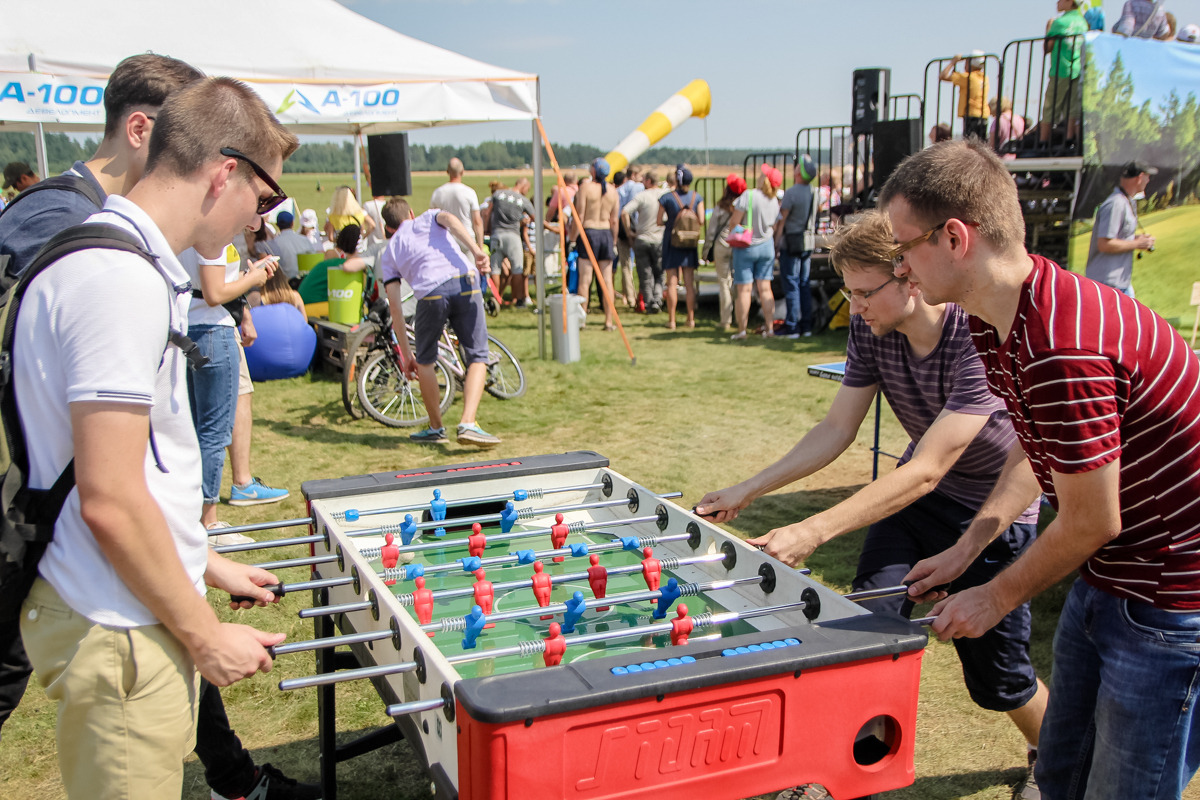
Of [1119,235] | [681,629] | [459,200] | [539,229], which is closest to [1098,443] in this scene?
[681,629]

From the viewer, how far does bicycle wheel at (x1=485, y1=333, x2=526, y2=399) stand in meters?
7.93

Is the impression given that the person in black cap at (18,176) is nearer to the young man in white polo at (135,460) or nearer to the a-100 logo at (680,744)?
the young man in white polo at (135,460)

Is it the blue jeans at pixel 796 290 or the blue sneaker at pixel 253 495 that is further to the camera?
the blue jeans at pixel 796 290

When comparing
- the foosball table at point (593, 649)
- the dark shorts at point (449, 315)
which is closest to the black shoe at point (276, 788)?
the foosball table at point (593, 649)

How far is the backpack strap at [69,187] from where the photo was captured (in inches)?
91.4

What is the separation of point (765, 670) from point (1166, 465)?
86 cm

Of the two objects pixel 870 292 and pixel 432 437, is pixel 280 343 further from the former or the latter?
pixel 870 292

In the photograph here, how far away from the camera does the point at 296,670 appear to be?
143 inches

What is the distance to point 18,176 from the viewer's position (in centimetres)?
802

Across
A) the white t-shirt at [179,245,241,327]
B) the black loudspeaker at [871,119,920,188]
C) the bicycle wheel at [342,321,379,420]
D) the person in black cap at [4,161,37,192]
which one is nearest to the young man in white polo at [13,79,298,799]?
the white t-shirt at [179,245,241,327]

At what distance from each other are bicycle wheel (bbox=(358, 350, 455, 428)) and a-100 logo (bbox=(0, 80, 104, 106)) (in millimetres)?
2731

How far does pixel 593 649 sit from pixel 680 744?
20.5 inches

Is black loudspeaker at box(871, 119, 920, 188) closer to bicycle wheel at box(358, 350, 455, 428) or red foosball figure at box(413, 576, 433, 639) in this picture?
bicycle wheel at box(358, 350, 455, 428)

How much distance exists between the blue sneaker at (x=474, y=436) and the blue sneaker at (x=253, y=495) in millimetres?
1340
